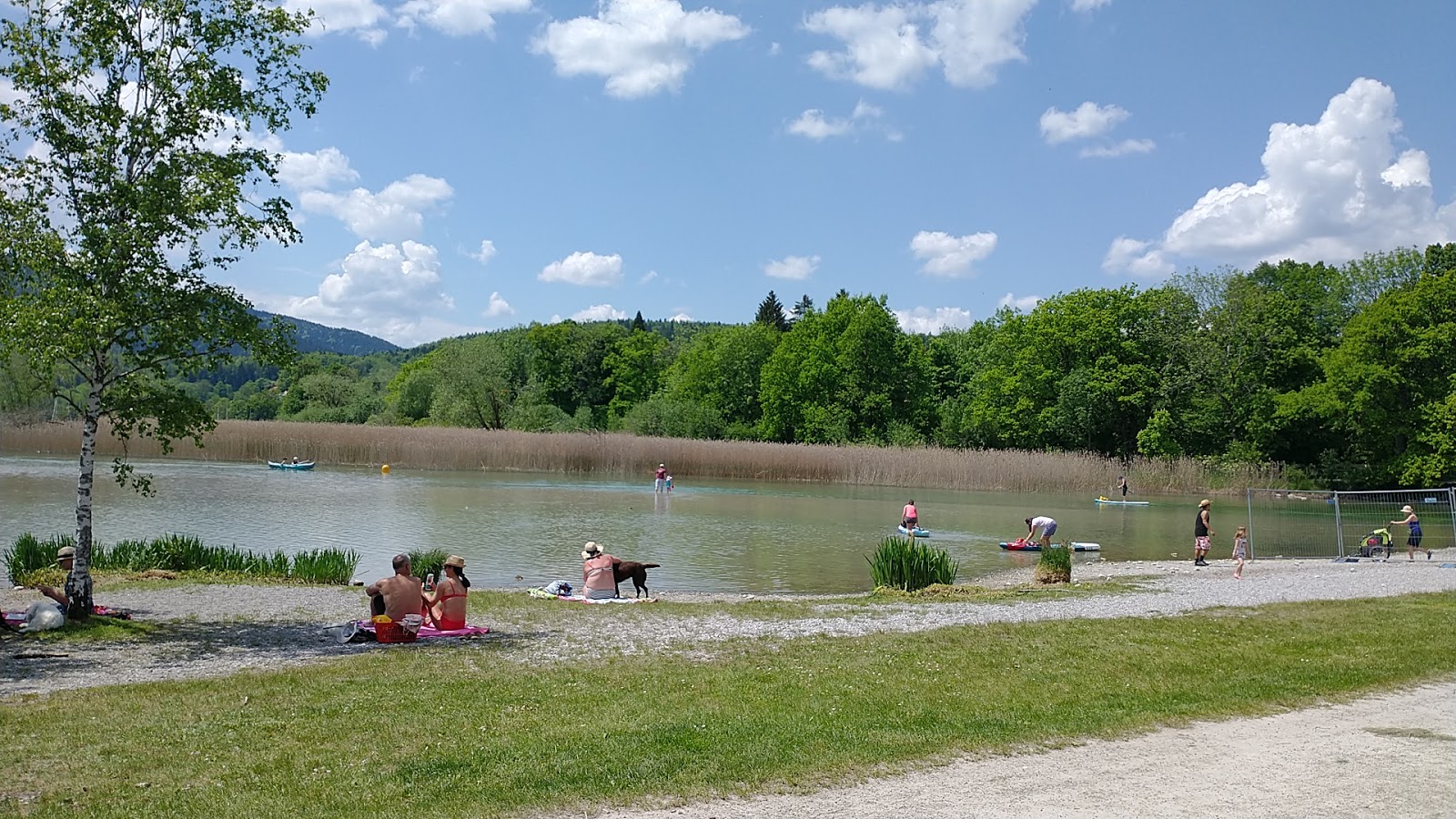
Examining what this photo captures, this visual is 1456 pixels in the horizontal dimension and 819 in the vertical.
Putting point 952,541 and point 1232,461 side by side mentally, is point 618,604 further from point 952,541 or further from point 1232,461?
point 1232,461

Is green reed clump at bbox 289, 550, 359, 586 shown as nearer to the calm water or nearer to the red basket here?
the calm water

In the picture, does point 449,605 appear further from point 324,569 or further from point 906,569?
point 906,569

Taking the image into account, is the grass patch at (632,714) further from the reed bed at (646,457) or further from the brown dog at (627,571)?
the reed bed at (646,457)

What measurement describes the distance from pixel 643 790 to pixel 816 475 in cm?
4657

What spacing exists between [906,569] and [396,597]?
932cm

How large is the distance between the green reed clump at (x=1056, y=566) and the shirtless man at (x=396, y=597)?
12221 millimetres

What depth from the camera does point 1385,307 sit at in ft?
162

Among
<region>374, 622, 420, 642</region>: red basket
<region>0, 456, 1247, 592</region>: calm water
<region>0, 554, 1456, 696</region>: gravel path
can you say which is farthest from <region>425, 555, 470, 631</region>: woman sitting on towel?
<region>0, 456, 1247, 592</region>: calm water

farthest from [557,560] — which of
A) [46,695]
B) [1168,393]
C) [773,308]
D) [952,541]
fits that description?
[773,308]

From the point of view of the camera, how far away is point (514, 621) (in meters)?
13.2

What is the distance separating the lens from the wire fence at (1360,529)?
25.1m

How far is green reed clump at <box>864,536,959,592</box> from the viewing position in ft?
59.4

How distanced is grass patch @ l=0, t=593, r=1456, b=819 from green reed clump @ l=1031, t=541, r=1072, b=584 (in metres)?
7.08

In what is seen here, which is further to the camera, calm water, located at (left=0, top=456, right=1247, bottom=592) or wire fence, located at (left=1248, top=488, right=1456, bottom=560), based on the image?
wire fence, located at (left=1248, top=488, right=1456, bottom=560)
